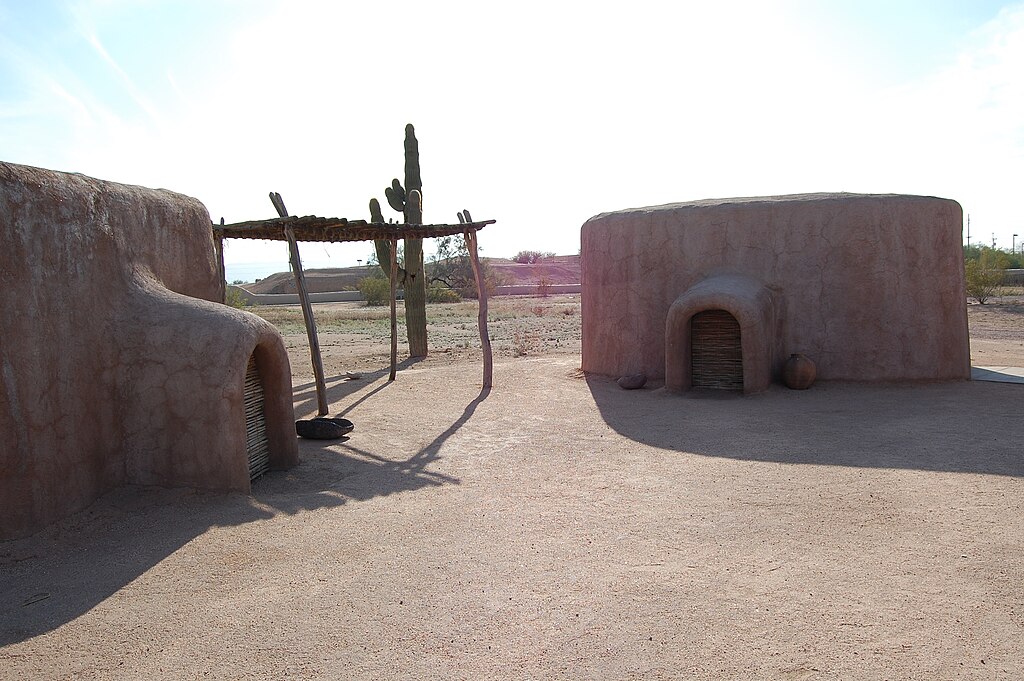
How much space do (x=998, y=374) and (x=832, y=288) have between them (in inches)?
107

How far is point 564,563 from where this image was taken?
170 inches

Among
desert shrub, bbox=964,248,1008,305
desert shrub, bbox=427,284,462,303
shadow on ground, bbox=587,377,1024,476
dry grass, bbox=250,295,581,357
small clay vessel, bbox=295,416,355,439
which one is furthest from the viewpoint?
desert shrub, bbox=427,284,462,303

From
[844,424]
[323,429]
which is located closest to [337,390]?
[323,429]

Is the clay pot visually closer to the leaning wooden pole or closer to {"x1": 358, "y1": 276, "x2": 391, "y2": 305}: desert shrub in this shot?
the leaning wooden pole

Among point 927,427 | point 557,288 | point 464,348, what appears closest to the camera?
point 927,427

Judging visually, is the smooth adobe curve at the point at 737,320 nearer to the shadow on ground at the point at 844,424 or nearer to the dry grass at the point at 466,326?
the shadow on ground at the point at 844,424

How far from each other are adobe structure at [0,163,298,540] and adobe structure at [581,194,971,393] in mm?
5581

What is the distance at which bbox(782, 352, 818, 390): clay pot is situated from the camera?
9.37 meters

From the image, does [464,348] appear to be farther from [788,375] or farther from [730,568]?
[730,568]

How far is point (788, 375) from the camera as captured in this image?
9453 mm

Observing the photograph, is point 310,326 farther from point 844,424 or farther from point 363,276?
point 363,276

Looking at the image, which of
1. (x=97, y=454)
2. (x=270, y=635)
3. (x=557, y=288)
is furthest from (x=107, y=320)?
(x=557, y=288)

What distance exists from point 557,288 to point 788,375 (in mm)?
31949

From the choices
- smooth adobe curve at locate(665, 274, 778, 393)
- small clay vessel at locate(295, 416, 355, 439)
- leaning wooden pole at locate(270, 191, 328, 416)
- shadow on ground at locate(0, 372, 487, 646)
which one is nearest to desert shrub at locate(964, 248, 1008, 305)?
smooth adobe curve at locate(665, 274, 778, 393)
